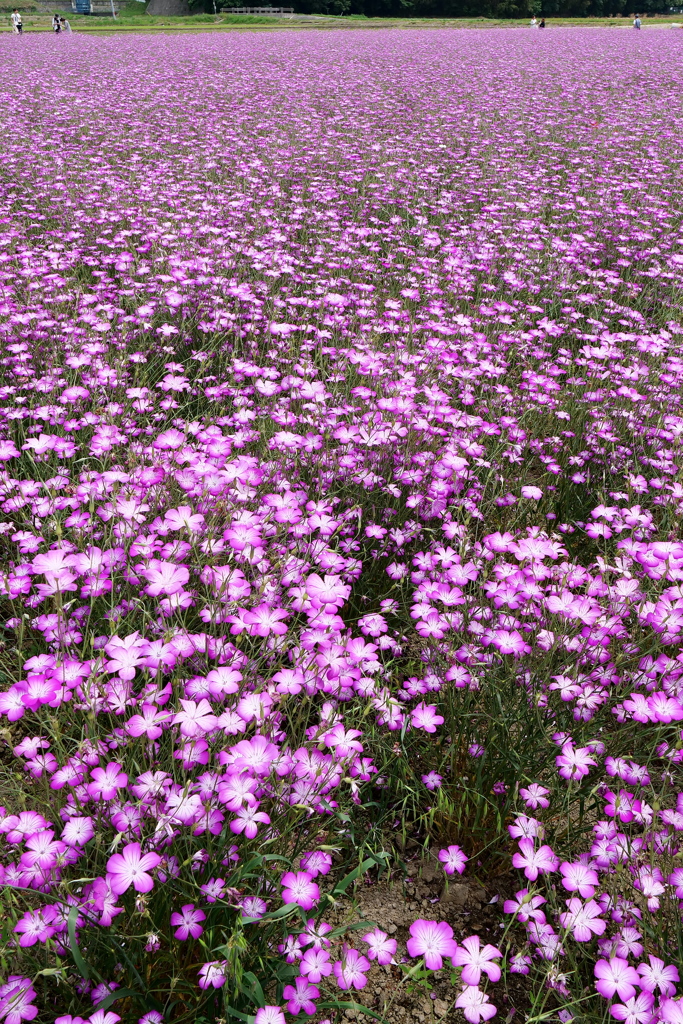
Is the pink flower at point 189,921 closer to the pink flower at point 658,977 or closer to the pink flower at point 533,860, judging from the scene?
the pink flower at point 533,860

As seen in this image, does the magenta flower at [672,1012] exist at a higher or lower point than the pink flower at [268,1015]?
higher

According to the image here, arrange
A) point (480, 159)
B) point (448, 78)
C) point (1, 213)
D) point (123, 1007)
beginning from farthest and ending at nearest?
point (448, 78) < point (480, 159) < point (1, 213) < point (123, 1007)

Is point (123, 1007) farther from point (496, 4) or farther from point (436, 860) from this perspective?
point (496, 4)

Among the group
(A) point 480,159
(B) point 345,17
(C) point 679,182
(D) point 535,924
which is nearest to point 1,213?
(A) point 480,159

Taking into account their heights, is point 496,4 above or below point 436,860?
above

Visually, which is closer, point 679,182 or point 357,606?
point 357,606

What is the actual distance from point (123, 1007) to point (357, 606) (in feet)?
4.83

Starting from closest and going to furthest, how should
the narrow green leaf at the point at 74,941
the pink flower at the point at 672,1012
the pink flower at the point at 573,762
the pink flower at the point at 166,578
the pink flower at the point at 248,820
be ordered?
the narrow green leaf at the point at 74,941, the pink flower at the point at 672,1012, the pink flower at the point at 248,820, the pink flower at the point at 573,762, the pink flower at the point at 166,578

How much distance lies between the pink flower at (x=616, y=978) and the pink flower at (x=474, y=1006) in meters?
0.24

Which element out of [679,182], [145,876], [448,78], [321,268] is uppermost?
[448,78]

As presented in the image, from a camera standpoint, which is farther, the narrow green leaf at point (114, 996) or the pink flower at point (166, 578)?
the pink flower at point (166, 578)

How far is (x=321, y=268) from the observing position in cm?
509

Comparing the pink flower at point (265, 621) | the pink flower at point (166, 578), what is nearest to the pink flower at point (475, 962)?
the pink flower at point (265, 621)

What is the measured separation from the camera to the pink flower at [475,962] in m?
1.36
